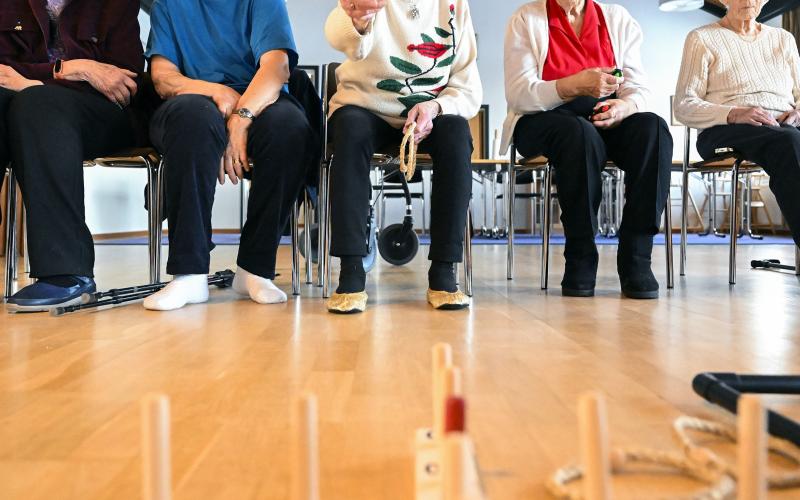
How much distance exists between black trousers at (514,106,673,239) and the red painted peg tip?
5.27 feet

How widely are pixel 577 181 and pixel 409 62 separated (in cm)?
54

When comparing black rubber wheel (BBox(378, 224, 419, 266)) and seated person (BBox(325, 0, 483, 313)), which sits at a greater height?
seated person (BBox(325, 0, 483, 313))

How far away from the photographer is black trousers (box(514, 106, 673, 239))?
1.84 m

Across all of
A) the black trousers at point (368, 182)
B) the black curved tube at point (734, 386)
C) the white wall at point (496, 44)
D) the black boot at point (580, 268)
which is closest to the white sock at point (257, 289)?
the black trousers at point (368, 182)

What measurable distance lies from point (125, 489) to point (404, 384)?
1.28 ft

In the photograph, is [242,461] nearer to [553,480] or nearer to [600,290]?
[553,480]

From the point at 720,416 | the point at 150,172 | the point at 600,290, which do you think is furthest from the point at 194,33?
the point at 720,416

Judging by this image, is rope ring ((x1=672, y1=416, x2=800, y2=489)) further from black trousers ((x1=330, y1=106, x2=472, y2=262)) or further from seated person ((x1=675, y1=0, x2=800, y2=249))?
seated person ((x1=675, y1=0, x2=800, y2=249))

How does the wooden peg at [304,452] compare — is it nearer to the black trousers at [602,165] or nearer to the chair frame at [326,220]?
the chair frame at [326,220]

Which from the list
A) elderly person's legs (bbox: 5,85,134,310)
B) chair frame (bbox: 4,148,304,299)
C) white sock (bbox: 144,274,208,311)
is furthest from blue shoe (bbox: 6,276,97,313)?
chair frame (bbox: 4,148,304,299)

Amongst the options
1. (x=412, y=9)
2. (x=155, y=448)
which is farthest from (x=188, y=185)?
(x=155, y=448)

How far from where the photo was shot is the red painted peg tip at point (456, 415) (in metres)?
0.33

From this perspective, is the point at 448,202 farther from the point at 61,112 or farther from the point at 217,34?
the point at 61,112

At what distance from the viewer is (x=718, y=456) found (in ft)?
1.94
